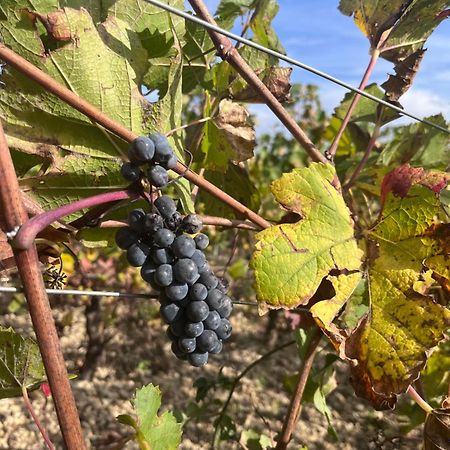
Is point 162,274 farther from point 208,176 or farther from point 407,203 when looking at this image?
point 208,176

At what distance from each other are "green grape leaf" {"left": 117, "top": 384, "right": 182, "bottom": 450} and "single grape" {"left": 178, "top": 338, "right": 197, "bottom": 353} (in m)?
0.19

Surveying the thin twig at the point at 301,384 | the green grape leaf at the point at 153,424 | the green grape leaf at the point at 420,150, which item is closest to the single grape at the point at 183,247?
the green grape leaf at the point at 153,424

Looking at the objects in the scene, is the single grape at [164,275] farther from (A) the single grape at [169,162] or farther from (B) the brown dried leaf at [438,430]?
(B) the brown dried leaf at [438,430]

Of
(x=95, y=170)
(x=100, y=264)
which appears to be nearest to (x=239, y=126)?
(x=95, y=170)

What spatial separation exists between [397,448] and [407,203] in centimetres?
144

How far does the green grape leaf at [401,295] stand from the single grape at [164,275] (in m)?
0.37

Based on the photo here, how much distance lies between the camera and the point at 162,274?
30.9 inches

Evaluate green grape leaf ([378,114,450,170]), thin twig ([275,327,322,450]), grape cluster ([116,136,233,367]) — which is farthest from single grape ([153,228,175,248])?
green grape leaf ([378,114,450,170])

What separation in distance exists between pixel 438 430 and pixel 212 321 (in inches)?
23.7

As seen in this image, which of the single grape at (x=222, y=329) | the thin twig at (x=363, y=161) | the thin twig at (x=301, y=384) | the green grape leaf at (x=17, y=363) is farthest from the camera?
the thin twig at (x=363, y=161)

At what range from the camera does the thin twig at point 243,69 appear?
1024 mm

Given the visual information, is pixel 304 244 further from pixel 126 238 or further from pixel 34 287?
pixel 34 287

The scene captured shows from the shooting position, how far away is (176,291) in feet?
2.60

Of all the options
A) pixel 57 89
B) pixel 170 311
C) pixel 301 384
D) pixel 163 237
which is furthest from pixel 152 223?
pixel 301 384
